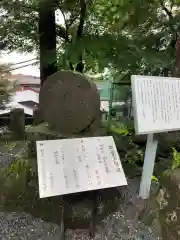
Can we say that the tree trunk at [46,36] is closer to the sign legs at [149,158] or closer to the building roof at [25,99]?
the building roof at [25,99]

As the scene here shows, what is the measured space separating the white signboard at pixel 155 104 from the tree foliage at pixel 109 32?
2.71ft

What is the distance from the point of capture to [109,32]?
151 inches

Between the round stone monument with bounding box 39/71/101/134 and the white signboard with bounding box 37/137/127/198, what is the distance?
48cm

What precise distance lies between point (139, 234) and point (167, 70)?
2.58 meters

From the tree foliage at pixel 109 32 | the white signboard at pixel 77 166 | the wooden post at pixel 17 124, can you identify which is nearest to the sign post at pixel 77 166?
the white signboard at pixel 77 166

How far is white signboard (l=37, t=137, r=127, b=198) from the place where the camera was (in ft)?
6.15

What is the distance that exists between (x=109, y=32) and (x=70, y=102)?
5.64 ft

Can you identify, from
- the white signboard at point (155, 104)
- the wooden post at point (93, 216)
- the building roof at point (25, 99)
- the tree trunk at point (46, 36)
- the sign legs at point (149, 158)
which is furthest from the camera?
the building roof at point (25, 99)

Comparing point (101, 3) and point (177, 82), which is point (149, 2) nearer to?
point (101, 3)

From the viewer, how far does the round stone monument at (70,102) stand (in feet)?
8.36

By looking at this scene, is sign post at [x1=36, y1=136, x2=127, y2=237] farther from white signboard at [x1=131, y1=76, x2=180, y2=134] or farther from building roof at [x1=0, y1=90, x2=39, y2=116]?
building roof at [x1=0, y1=90, x2=39, y2=116]

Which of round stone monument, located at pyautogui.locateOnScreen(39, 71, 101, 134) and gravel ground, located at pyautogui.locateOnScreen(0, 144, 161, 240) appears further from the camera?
round stone monument, located at pyautogui.locateOnScreen(39, 71, 101, 134)

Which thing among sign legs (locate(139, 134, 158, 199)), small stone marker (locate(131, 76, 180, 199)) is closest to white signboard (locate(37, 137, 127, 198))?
small stone marker (locate(131, 76, 180, 199))

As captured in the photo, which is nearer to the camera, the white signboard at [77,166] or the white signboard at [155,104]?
the white signboard at [77,166]
